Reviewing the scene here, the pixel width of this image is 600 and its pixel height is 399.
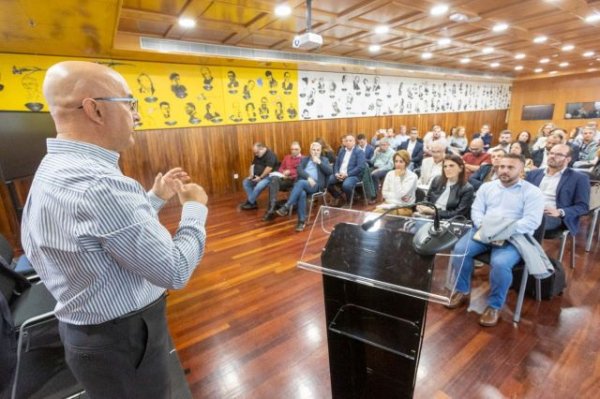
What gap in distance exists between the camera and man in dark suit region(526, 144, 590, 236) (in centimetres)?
254

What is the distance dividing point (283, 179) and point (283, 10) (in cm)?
237

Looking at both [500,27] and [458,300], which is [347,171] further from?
[500,27]

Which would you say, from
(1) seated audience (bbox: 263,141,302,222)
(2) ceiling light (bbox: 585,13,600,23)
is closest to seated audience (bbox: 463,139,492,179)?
(2) ceiling light (bbox: 585,13,600,23)

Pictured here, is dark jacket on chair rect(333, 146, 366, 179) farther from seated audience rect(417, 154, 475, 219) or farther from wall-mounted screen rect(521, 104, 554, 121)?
wall-mounted screen rect(521, 104, 554, 121)

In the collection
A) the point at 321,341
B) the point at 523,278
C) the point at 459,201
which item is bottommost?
the point at 321,341

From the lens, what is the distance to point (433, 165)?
381 centimetres

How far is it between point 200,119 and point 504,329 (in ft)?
17.6

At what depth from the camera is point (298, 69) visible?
639cm

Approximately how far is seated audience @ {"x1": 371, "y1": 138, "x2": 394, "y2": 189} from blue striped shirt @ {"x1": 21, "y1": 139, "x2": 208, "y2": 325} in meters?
4.71

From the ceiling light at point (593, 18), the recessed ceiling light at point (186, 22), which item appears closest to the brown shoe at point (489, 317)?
the recessed ceiling light at point (186, 22)

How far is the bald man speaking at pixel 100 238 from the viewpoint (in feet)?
2.42

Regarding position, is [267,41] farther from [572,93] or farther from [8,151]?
[572,93]

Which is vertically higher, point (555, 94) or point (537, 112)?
point (555, 94)

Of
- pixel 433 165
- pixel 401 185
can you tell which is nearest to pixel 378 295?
pixel 401 185
